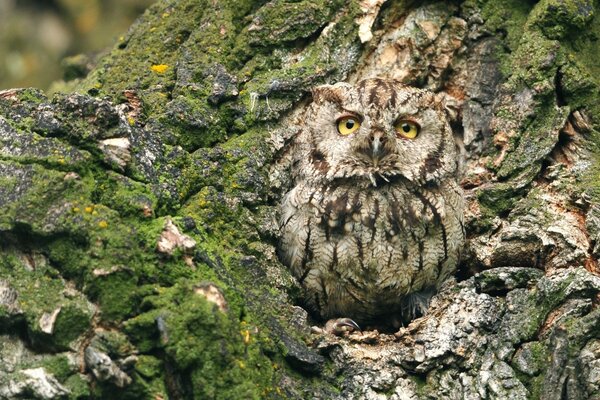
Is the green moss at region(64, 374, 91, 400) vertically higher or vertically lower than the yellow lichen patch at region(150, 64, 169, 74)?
lower

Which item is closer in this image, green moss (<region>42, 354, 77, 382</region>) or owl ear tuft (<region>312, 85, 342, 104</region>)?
green moss (<region>42, 354, 77, 382</region>)

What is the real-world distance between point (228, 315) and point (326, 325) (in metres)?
1.03

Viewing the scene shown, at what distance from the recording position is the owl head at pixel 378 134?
4.17 metres

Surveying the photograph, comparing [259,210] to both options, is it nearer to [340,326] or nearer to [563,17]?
[340,326]

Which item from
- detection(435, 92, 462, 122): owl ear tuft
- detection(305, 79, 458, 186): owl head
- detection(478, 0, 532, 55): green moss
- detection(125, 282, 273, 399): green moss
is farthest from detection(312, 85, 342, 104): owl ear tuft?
detection(125, 282, 273, 399): green moss

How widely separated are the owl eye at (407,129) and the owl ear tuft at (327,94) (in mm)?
296

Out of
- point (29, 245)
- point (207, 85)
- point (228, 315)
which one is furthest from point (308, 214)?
point (29, 245)

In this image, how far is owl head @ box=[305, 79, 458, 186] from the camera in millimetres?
4168

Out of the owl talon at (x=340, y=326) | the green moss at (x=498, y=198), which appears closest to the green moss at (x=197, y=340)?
the owl talon at (x=340, y=326)

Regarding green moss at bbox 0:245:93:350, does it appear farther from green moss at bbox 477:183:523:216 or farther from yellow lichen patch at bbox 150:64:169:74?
green moss at bbox 477:183:523:216

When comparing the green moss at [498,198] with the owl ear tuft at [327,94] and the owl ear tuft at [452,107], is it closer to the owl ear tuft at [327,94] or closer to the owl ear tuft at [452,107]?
the owl ear tuft at [452,107]

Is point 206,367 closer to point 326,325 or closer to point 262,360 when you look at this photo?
point 262,360

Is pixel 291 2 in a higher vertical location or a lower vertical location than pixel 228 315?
higher

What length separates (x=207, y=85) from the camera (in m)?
4.33
